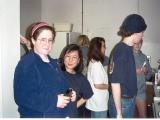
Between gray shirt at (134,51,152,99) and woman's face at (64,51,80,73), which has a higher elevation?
woman's face at (64,51,80,73)

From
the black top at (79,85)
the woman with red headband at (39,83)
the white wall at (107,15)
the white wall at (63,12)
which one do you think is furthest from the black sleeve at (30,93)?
the white wall at (63,12)

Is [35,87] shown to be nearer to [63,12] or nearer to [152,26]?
[152,26]

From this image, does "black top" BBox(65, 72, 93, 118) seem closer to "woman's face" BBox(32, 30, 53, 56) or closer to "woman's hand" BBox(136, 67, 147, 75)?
"woman's face" BBox(32, 30, 53, 56)

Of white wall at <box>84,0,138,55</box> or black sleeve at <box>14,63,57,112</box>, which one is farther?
white wall at <box>84,0,138,55</box>

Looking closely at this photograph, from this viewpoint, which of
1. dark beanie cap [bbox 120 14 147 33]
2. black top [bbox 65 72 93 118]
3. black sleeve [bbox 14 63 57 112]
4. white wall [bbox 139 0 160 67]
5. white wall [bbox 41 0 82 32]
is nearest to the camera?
black sleeve [bbox 14 63 57 112]

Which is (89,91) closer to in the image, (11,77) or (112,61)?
(112,61)

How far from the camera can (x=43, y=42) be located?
176 cm

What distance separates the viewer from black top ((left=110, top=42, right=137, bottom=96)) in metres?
2.35

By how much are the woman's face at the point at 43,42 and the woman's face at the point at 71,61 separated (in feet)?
1.74

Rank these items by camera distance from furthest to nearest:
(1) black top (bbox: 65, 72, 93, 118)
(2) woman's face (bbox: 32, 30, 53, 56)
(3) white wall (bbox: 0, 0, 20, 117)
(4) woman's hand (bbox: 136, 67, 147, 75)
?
(4) woman's hand (bbox: 136, 67, 147, 75) → (1) black top (bbox: 65, 72, 93, 118) → (3) white wall (bbox: 0, 0, 20, 117) → (2) woman's face (bbox: 32, 30, 53, 56)

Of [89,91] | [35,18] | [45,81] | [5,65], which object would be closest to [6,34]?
[5,65]

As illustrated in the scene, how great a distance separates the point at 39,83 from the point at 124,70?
2.79 ft

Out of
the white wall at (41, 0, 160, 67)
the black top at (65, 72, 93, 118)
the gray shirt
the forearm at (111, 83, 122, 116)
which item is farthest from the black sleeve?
the white wall at (41, 0, 160, 67)

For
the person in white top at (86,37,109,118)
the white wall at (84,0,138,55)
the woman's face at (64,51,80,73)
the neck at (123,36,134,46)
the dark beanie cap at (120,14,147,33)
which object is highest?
the white wall at (84,0,138,55)
